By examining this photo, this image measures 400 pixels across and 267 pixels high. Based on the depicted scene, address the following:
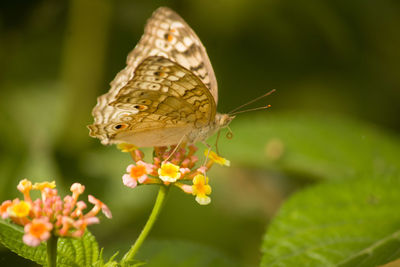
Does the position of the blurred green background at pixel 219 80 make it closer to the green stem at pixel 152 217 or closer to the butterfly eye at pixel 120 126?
the butterfly eye at pixel 120 126

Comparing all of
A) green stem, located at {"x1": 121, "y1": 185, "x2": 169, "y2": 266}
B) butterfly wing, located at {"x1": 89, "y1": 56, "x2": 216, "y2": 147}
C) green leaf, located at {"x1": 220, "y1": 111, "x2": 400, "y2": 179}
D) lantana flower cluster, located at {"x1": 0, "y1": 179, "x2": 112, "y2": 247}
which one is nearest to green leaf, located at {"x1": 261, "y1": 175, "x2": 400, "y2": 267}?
green leaf, located at {"x1": 220, "y1": 111, "x2": 400, "y2": 179}

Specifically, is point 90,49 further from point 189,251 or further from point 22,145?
point 189,251

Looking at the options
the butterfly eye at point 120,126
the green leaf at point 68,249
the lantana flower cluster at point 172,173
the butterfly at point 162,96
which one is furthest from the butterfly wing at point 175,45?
the green leaf at point 68,249

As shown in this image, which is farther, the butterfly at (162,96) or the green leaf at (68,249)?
the butterfly at (162,96)

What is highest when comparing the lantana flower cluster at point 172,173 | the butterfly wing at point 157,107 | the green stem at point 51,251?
the butterfly wing at point 157,107

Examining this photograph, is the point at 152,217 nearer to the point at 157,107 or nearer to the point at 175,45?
the point at 157,107
